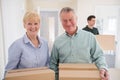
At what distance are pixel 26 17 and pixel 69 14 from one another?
322 mm

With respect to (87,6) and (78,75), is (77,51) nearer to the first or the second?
(78,75)

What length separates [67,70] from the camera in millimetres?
1119

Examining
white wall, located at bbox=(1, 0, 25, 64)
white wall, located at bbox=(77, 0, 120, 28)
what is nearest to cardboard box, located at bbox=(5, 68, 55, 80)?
white wall, located at bbox=(1, 0, 25, 64)

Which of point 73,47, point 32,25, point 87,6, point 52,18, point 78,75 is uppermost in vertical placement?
point 87,6

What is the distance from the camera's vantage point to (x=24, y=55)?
134 cm

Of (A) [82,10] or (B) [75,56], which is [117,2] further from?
(B) [75,56]

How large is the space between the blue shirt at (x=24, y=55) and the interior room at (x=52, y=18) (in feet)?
2.95

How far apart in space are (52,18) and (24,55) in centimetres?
501

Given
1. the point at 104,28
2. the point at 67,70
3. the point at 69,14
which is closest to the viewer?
the point at 67,70

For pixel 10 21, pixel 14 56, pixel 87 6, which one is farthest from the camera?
pixel 87 6

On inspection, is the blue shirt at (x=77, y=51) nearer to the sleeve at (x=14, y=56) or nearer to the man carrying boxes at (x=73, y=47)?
the man carrying boxes at (x=73, y=47)

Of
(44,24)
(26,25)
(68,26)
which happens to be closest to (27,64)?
(26,25)

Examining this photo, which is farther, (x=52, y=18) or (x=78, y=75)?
(x=52, y=18)

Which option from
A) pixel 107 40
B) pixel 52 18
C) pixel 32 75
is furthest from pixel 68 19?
pixel 52 18
